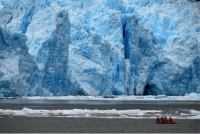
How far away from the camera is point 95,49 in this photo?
1558 inches

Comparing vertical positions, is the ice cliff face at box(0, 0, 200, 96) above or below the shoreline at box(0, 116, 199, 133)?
above

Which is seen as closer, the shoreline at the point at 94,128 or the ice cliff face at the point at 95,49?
the shoreline at the point at 94,128

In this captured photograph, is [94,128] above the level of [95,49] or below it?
below

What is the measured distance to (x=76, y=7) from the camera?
45.8m

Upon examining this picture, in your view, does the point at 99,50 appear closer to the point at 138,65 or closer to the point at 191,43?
the point at 138,65

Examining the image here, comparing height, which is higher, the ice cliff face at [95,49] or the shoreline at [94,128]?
the ice cliff face at [95,49]

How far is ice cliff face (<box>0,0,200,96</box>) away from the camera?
105 feet

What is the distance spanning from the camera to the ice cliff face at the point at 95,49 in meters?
31.9

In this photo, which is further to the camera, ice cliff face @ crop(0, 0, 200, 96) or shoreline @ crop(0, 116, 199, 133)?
ice cliff face @ crop(0, 0, 200, 96)

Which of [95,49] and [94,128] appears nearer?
[94,128]

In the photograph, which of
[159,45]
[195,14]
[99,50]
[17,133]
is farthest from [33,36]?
[195,14]

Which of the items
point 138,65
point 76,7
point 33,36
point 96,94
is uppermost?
point 76,7

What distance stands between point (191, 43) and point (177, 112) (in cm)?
2950

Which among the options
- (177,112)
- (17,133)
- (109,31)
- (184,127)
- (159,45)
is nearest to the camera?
(17,133)
